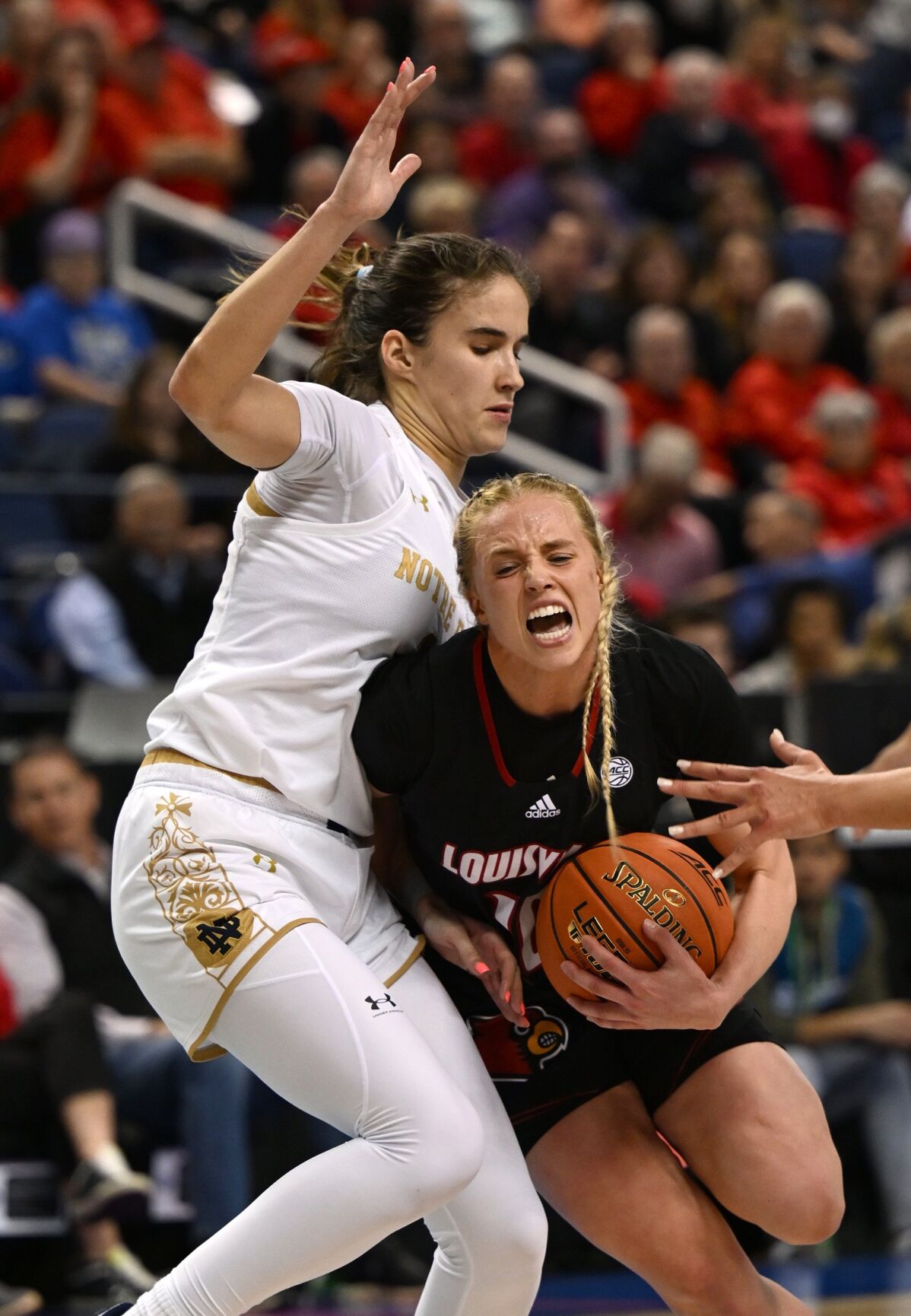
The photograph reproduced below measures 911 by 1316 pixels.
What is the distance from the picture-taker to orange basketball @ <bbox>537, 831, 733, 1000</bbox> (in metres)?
3.02

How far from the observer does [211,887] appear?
3016 mm

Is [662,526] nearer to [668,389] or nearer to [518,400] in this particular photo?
[518,400]

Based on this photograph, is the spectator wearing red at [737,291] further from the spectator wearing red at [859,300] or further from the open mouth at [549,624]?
the open mouth at [549,624]

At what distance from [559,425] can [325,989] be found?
5730 millimetres

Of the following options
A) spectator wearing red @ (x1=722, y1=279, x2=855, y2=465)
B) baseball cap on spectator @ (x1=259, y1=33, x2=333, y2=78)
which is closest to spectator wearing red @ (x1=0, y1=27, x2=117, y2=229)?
baseball cap on spectator @ (x1=259, y1=33, x2=333, y2=78)

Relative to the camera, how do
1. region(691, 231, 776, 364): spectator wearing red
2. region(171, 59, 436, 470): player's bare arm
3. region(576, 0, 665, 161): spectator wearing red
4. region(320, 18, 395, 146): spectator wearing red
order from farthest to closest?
region(576, 0, 665, 161): spectator wearing red → region(320, 18, 395, 146): spectator wearing red → region(691, 231, 776, 364): spectator wearing red → region(171, 59, 436, 470): player's bare arm

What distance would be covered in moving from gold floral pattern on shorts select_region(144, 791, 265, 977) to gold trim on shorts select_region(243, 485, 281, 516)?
0.50m

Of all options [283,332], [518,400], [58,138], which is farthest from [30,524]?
[58,138]

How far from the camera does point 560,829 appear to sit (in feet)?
10.3

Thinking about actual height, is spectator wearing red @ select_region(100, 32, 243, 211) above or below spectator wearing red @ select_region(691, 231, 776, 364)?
above

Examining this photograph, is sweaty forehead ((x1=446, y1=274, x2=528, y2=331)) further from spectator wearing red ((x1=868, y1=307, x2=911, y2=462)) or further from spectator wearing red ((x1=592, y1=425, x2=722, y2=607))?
spectator wearing red ((x1=868, y1=307, x2=911, y2=462))

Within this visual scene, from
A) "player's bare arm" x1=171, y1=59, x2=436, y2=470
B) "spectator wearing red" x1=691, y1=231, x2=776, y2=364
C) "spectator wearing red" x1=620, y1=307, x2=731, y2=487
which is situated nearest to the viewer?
"player's bare arm" x1=171, y1=59, x2=436, y2=470

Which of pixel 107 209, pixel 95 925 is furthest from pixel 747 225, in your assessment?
pixel 95 925

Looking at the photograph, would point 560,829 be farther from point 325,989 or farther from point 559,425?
point 559,425
